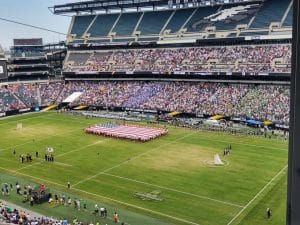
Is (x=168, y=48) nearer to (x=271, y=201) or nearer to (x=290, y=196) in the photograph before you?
(x=271, y=201)

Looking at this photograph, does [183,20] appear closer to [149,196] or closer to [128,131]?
[128,131]

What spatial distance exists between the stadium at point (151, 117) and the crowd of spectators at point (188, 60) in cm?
26

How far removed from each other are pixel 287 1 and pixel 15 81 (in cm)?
5614

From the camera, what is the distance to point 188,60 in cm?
7494

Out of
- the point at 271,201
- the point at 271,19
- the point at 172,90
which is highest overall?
the point at 271,19

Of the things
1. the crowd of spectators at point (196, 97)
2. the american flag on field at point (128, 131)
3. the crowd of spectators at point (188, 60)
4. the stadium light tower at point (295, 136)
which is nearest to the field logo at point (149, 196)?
the american flag on field at point (128, 131)

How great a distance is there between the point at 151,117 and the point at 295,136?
2502 inches

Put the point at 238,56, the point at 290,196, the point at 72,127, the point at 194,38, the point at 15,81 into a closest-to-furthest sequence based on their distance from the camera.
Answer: the point at 290,196 < the point at 72,127 < the point at 238,56 < the point at 194,38 < the point at 15,81

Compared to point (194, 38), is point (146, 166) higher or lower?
lower

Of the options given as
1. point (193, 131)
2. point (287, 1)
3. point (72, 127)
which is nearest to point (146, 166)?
point (193, 131)

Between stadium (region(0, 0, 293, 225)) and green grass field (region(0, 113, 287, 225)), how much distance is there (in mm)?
149

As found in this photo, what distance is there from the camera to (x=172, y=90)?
72688 millimetres

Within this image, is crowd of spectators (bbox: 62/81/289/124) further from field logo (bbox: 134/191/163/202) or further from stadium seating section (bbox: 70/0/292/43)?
field logo (bbox: 134/191/163/202)

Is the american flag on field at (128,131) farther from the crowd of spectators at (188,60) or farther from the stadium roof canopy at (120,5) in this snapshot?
the stadium roof canopy at (120,5)
